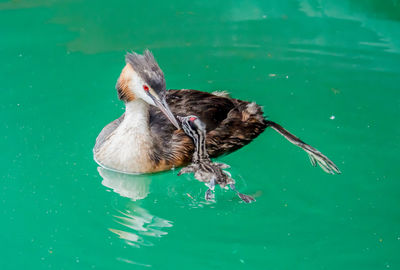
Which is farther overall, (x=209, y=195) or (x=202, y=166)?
(x=202, y=166)

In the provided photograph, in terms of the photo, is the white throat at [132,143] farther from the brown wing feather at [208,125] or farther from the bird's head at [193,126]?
the bird's head at [193,126]

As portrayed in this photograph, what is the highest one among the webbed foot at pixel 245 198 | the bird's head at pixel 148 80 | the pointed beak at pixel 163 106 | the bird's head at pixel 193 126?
the bird's head at pixel 148 80

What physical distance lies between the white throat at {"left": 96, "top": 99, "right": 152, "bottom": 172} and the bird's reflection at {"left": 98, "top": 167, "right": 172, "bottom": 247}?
0.08 metres

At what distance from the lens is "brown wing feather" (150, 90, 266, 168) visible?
4434 millimetres

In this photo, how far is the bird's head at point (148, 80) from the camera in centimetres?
418

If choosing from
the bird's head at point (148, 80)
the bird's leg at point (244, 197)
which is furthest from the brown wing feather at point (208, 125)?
the bird's leg at point (244, 197)

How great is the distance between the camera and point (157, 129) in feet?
14.7

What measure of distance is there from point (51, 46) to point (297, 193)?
10.0ft

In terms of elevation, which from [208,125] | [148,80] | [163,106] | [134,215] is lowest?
[134,215]

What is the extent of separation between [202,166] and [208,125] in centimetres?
43

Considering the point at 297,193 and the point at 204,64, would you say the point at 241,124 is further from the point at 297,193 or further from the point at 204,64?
the point at 204,64

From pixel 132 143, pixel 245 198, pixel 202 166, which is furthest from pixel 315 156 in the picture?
pixel 132 143

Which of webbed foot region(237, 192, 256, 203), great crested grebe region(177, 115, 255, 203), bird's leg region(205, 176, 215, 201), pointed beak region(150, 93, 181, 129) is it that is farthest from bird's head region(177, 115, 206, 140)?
webbed foot region(237, 192, 256, 203)

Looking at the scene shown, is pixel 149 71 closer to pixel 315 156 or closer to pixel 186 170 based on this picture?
pixel 186 170
